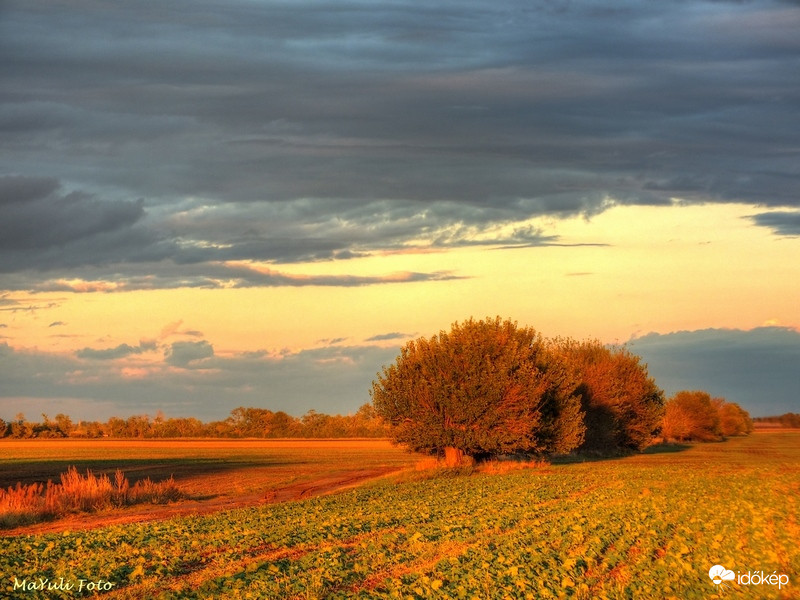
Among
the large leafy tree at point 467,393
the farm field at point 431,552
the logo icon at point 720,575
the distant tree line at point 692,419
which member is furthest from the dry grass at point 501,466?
the distant tree line at point 692,419

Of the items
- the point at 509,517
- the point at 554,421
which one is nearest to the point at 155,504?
the point at 509,517

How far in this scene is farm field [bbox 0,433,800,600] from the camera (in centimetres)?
1448

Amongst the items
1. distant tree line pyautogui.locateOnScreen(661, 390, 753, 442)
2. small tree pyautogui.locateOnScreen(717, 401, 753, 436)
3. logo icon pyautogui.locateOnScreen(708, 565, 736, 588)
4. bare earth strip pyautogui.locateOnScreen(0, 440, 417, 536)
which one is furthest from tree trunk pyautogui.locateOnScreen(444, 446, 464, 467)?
small tree pyautogui.locateOnScreen(717, 401, 753, 436)

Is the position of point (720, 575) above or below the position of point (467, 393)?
below

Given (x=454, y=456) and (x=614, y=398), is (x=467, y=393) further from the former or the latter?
(x=614, y=398)

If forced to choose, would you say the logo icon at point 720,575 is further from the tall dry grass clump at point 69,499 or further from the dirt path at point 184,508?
the tall dry grass clump at point 69,499

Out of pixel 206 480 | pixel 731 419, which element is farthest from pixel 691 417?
pixel 206 480

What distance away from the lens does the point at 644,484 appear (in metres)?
38.9

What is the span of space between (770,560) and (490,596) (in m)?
6.91

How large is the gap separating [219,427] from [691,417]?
3502 inches

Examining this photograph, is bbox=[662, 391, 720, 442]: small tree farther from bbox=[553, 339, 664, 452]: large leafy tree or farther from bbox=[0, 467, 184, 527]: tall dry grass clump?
bbox=[0, 467, 184, 527]: tall dry grass clump

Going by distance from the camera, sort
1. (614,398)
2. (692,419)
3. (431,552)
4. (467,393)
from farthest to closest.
Result: 1. (692,419)
2. (614,398)
3. (467,393)
4. (431,552)

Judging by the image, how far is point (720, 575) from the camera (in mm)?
15477

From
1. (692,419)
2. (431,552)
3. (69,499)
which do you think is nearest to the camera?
(431,552)
